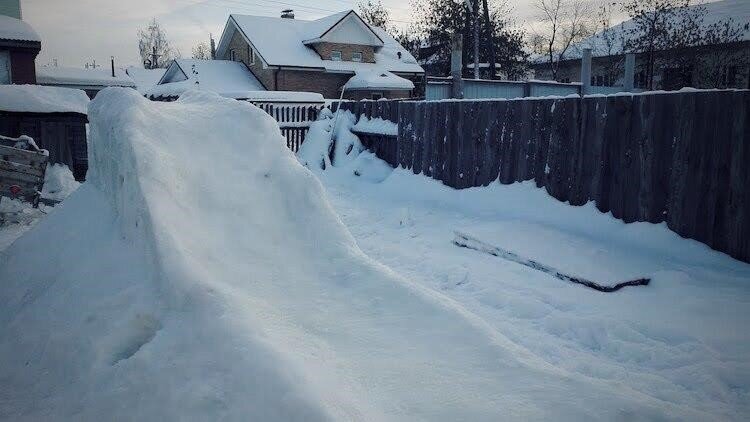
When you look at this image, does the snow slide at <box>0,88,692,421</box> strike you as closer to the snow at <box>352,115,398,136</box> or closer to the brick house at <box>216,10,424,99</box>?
the snow at <box>352,115,398,136</box>

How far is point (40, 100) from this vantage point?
9.65 meters

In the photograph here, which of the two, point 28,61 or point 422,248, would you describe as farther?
point 28,61

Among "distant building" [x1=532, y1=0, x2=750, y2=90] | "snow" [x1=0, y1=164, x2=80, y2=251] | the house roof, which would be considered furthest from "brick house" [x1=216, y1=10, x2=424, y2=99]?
"snow" [x1=0, y1=164, x2=80, y2=251]

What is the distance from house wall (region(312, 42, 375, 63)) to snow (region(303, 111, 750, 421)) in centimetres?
2452

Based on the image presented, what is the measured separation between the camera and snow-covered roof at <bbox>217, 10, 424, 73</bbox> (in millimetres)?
27781

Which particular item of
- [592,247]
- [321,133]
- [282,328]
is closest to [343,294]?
[282,328]

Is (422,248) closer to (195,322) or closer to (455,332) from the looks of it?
(455,332)

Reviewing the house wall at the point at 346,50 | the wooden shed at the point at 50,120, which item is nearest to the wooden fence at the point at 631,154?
the wooden shed at the point at 50,120

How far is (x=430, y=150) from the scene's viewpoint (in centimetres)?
871

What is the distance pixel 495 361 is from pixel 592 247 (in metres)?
3.50

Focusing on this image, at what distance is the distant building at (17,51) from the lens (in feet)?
63.5

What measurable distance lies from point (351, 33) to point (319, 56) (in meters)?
2.87

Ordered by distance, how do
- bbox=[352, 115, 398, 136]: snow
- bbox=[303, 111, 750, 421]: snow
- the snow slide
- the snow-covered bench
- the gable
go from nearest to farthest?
the snow slide, bbox=[303, 111, 750, 421]: snow, the snow-covered bench, bbox=[352, 115, 398, 136]: snow, the gable

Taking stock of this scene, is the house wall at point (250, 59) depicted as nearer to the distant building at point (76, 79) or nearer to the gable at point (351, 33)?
the gable at point (351, 33)
